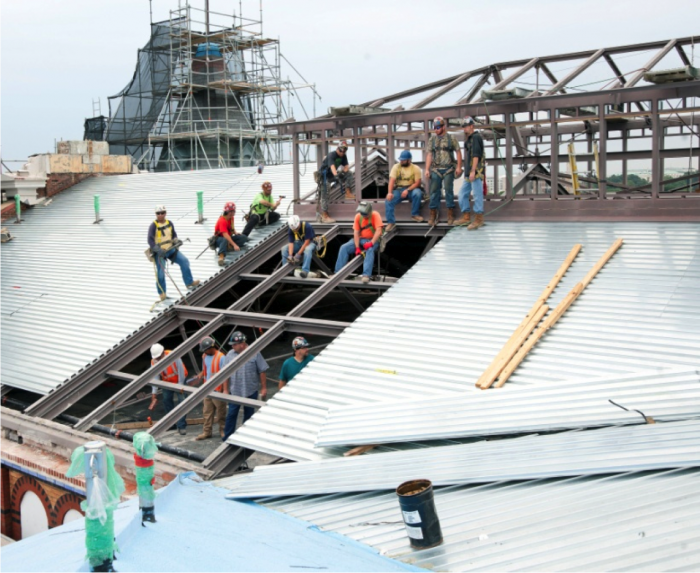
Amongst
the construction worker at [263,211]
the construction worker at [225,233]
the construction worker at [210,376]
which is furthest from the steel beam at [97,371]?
the construction worker at [263,211]

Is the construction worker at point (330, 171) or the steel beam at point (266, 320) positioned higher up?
the construction worker at point (330, 171)

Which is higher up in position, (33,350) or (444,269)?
(444,269)

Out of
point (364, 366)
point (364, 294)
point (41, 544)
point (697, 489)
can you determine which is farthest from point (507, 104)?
point (41, 544)

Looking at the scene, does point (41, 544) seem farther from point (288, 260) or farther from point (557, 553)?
point (288, 260)

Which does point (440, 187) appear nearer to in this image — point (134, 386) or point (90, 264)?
point (134, 386)

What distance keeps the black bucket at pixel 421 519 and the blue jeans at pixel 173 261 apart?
378 inches

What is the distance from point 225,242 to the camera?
15531 mm

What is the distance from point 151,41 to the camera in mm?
37188

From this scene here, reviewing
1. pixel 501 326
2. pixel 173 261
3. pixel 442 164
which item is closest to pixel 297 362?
pixel 501 326

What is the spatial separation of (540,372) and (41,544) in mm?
5654

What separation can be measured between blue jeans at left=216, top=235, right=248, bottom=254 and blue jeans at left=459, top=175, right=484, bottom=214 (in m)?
4.69

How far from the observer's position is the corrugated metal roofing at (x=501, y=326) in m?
8.98

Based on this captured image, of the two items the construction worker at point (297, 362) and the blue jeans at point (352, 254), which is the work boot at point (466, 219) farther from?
the construction worker at point (297, 362)

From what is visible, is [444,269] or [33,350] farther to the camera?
[33,350]
